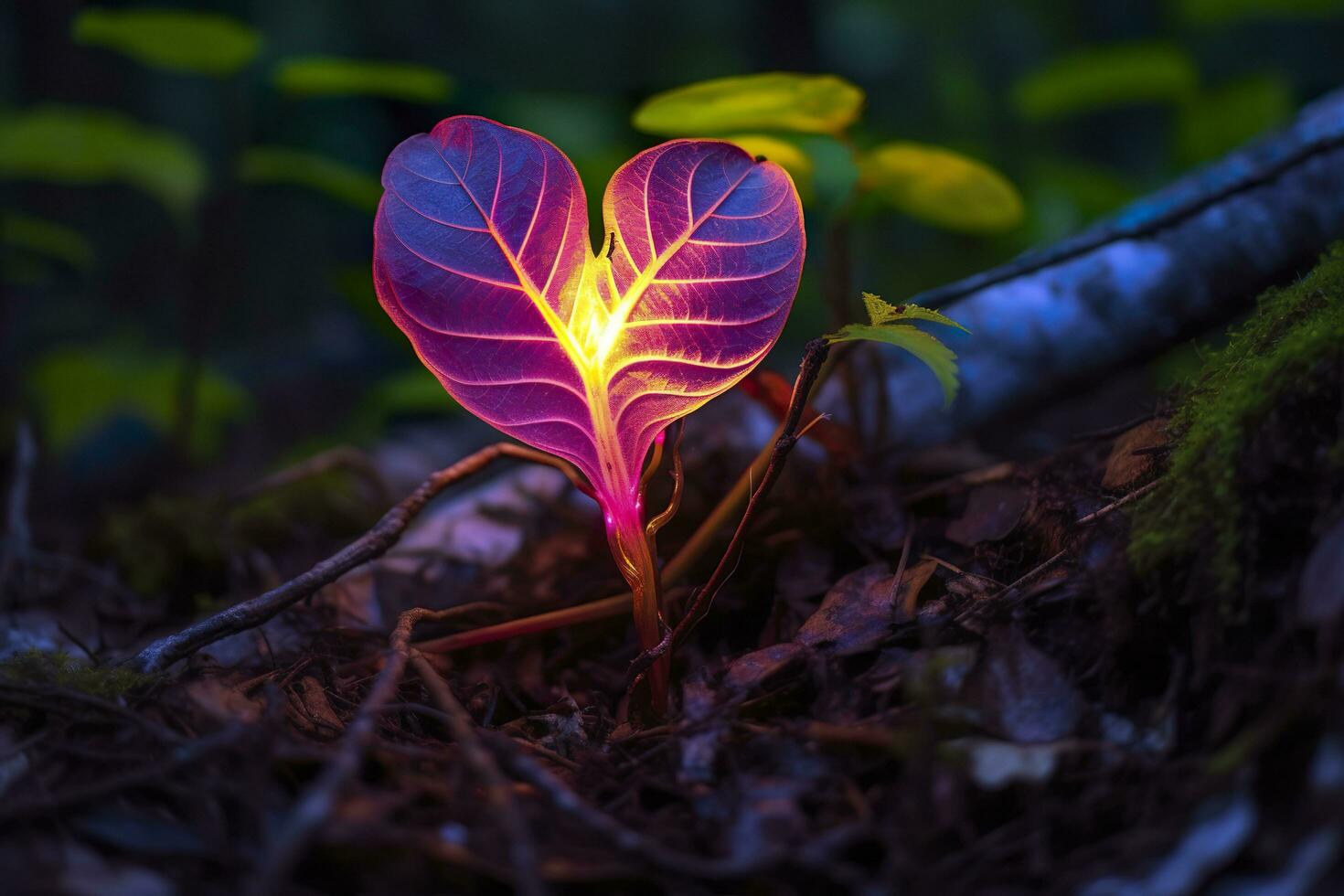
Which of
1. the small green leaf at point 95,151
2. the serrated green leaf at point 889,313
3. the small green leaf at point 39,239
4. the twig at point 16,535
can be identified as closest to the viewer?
the serrated green leaf at point 889,313

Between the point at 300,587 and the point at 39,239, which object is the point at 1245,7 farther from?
the point at 39,239

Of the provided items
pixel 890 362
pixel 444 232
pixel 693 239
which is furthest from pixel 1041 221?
pixel 444 232

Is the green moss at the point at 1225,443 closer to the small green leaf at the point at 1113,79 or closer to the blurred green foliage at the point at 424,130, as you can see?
the blurred green foliage at the point at 424,130

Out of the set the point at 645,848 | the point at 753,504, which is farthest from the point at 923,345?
the point at 645,848

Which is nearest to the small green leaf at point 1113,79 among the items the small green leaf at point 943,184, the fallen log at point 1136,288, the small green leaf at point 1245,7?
the small green leaf at point 1245,7

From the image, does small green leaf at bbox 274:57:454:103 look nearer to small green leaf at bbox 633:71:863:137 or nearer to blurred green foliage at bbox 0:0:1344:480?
blurred green foliage at bbox 0:0:1344:480

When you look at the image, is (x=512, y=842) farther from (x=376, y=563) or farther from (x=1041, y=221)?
(x=1041, y=221)
